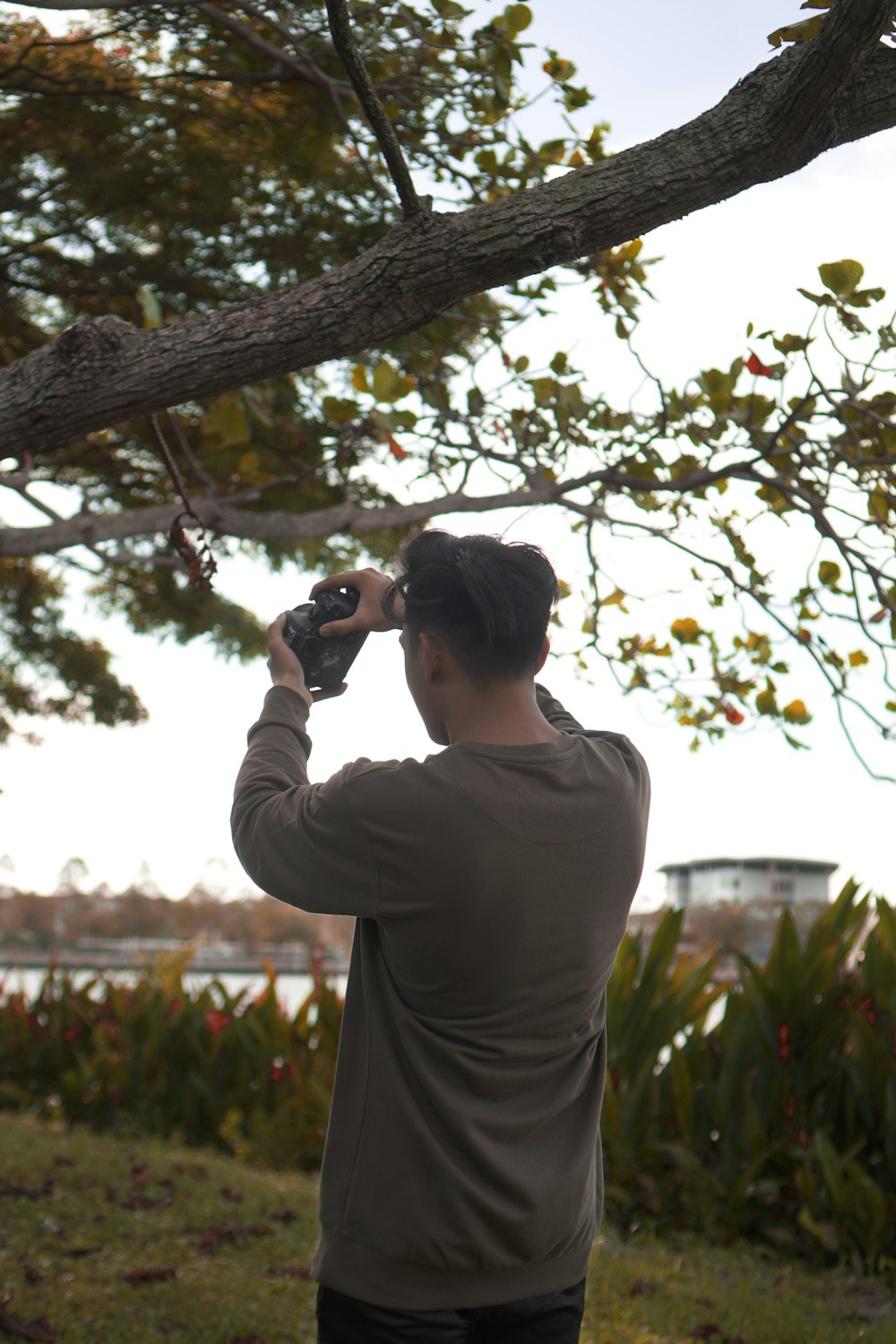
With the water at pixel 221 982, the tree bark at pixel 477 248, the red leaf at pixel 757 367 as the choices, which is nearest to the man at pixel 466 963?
the tree bark at pixel 477 248

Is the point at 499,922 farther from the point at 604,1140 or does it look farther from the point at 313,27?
the point at 313,27

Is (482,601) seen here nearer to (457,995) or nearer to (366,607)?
(366,607)

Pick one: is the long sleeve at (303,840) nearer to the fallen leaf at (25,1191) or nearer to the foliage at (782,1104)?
the foliage at (782,1104)

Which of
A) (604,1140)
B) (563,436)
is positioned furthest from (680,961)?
(563,436)

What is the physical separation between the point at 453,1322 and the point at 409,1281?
0.29 feet

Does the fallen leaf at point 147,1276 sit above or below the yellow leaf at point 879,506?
below

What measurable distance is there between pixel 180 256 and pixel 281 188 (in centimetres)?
67

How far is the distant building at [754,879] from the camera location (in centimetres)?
999

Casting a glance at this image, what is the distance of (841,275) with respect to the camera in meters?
2.75

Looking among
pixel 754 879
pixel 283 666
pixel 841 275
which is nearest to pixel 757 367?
pixel 841 275

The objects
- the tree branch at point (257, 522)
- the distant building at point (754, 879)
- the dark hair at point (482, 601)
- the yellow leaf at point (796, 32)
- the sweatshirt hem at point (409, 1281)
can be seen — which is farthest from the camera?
the distant building at point (754, 879)

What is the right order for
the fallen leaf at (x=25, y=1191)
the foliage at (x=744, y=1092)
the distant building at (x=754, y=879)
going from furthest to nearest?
the distant building at (x=754, y=879) < the fallen leaf at (x=25, y=1191) < the foliage at (x=744, y=1092)

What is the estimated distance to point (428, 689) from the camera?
5.19 ft

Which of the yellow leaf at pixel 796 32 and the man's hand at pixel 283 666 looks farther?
the yellow leaf at pixel 796 32
